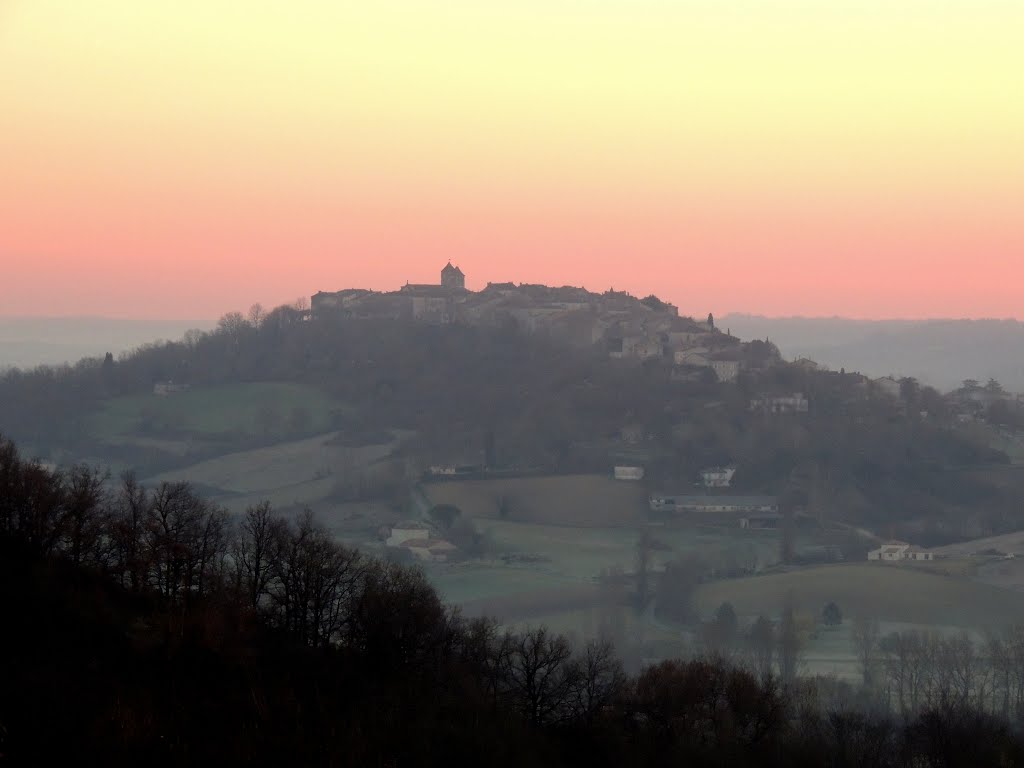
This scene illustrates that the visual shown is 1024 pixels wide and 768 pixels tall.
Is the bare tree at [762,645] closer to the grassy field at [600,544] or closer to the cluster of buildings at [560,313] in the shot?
the grassy field at [600,544]

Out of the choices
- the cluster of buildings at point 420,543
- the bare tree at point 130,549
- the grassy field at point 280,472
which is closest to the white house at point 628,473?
the grassy field at point 280,472

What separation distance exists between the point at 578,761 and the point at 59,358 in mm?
165505

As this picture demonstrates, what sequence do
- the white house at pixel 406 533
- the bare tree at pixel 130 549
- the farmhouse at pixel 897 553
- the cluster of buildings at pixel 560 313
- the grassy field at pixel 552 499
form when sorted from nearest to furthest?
the bare tree at pixel 130 549 < the farmhouse at pixel 897 553 < the white house at pixel 406 533 < the grassy field at pixel 552 499 < the cluster of buildings at pixel 560 313

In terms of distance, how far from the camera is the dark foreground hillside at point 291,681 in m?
11.8

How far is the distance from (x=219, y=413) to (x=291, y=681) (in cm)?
6791

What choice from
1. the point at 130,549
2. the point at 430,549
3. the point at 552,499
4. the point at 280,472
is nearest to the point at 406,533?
the point at 430,549

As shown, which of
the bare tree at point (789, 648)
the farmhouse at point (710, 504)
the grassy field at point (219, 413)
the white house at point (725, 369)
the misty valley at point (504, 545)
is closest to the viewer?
the misty valley at point (504, 545)

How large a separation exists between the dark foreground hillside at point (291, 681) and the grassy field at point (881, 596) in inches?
869

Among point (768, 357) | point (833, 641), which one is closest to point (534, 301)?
point (768, 357)

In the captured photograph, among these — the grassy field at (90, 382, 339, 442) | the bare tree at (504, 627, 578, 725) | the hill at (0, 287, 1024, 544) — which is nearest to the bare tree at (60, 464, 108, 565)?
the bare tree at (504, 627, 578, 725)

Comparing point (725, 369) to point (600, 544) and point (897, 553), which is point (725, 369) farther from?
point (897, 553)

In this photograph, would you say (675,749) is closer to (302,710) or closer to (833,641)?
(302,710)

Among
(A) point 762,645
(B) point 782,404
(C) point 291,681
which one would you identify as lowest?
(A) point 762,645

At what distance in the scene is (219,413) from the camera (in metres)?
80.6
